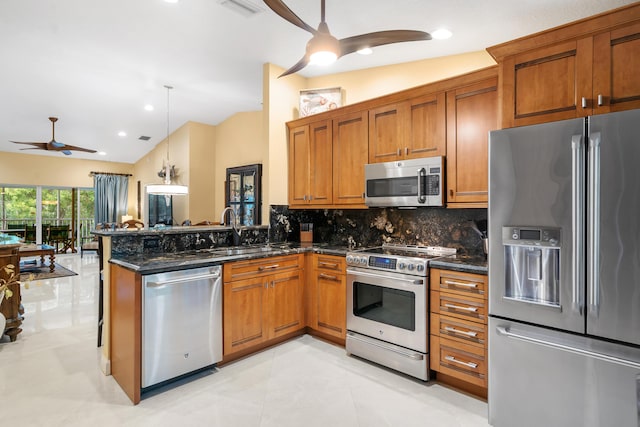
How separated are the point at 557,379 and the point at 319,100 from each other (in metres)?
3.28

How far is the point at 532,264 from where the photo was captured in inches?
75.2

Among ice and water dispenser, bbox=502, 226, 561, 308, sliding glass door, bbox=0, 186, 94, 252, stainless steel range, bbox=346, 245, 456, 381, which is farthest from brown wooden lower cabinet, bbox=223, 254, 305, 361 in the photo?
sliding glass door, bbox=0, 186, 94, 252

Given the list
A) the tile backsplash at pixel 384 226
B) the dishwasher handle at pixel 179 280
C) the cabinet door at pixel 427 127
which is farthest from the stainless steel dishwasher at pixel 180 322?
the cabinet door at pixel 427 127

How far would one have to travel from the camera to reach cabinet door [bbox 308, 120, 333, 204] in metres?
3.63

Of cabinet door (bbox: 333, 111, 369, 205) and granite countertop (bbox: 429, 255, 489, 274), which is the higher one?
cabinet door (bbox: 333, 111, 369, 205)

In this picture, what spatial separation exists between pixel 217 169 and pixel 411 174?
18.5ft

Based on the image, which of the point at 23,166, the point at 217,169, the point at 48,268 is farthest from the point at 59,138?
Result: the point at 217,169

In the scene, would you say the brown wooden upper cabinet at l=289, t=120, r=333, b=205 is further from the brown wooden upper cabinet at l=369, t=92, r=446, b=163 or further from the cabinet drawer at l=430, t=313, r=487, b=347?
the cabinet drawer at l=430, t=313, r=487, b=347

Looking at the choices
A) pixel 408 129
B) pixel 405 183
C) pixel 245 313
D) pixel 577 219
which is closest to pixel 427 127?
pixel 408 129

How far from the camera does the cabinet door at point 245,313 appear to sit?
275 cm

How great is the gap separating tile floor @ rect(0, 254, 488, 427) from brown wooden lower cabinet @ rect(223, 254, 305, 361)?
0.18 metres

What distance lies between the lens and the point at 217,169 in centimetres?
760

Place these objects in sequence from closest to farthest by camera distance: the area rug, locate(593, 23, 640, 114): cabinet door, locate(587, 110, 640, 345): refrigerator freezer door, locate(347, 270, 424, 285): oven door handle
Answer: locate(587, 110, 640, 345): refrigerator freezer door → locate(593, 23, 640, 114): cabinet door → locate(347, 270, 424, 285): oven door handle → the area rug

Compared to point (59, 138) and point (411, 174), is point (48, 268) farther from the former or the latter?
point (411, 174)
